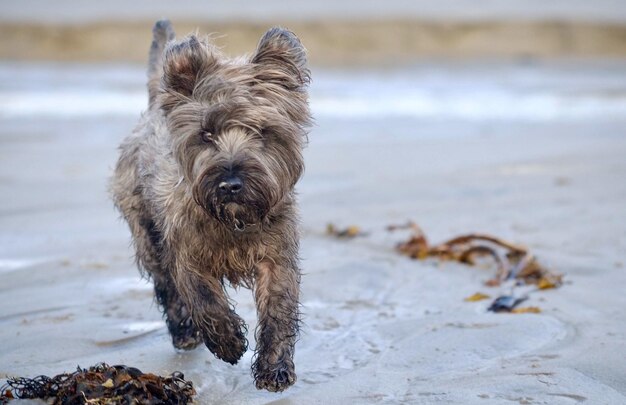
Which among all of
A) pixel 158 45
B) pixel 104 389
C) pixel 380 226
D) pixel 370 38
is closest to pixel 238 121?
pixel 104 389

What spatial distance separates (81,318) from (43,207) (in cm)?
333

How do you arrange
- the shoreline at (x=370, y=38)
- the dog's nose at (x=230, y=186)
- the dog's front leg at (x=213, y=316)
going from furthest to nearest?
the shoreline at (x=370, y=38) < the dog's front leg at (x=213, y=316) < the dog's nose at (x=230, y=186)

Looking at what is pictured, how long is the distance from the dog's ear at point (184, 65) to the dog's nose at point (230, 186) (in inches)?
23.4

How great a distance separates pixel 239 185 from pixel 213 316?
729 millimetres

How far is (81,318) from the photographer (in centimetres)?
602

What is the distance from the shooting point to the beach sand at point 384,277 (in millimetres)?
5012

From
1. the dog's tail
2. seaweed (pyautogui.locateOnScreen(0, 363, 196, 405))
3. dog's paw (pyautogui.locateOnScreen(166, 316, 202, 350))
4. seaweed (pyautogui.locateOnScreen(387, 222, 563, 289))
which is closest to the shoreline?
seaweed (pyautogui.locateOnScreen(387, 222, 563, 289))

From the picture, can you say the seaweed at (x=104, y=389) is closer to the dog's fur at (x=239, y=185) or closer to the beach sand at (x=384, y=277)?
the beach sand at (x=384, y=277)

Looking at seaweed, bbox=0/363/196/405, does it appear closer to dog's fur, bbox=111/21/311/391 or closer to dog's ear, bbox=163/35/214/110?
dog's fur, bbox=111/21/311/391

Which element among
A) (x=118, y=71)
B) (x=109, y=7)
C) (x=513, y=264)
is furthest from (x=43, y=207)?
(x=109, y=7)

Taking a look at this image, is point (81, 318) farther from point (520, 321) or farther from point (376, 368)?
point (520, 321)

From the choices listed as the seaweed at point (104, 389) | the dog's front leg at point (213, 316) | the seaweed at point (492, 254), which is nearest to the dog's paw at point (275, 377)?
the dog's front leg at point (213, 316)

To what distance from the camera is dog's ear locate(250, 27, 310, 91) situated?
5.09 m

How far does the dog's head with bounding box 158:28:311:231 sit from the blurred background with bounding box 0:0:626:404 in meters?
0.87
